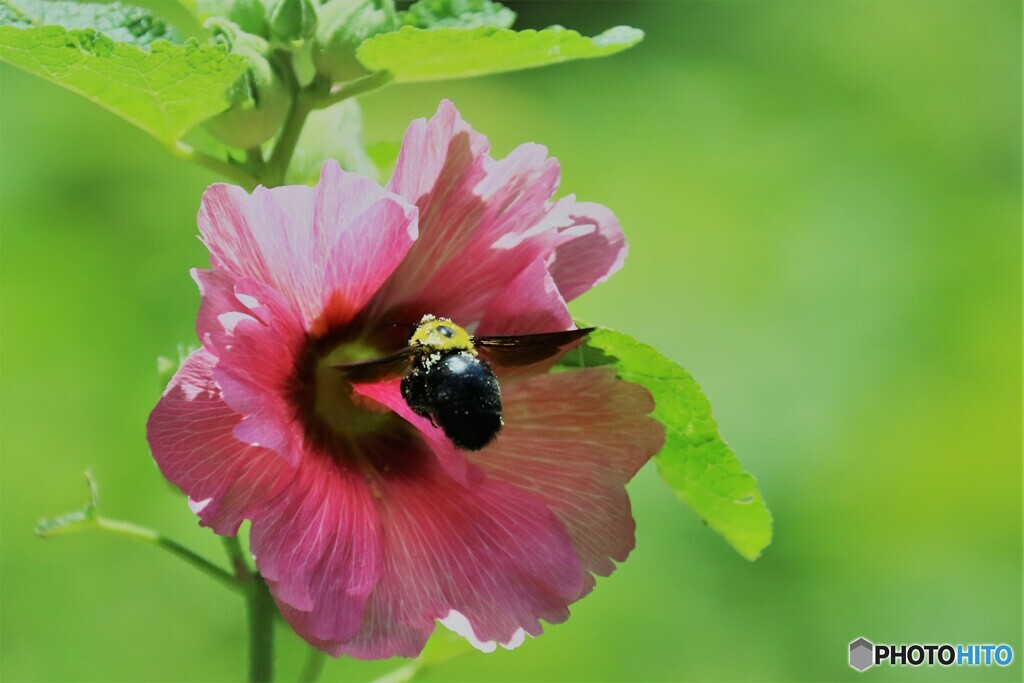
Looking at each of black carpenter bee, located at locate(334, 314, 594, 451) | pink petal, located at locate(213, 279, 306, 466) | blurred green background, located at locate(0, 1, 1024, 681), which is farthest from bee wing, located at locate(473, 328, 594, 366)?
blurred green background, located at locate(0, 1, 1024, 681)

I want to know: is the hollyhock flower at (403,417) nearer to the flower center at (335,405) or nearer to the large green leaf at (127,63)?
the flower center at (335,405)

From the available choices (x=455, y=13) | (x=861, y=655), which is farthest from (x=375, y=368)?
(x=861, y=655)

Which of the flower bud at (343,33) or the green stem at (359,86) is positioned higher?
the flower bud at (343,33)

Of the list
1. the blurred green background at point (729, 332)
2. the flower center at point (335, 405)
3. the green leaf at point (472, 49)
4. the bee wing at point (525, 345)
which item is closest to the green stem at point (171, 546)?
the flower center at point (335, 405)

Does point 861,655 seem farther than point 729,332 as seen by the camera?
No

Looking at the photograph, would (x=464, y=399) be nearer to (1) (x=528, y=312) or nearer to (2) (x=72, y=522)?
(1) (x=528, y=312)

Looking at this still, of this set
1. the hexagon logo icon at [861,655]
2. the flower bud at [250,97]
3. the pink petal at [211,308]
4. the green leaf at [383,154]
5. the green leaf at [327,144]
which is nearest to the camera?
the pink petal at [211,308]
